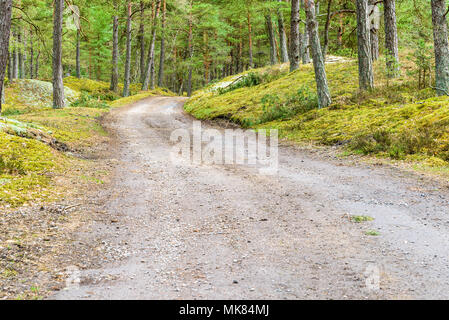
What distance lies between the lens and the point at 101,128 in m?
15.0

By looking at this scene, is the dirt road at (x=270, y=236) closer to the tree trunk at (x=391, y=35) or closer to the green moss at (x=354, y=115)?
the green moss at (x=354, y=115)

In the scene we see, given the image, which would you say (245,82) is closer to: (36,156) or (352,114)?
(352,114)

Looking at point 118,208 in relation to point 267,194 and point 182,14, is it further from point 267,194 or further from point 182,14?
point 182,14

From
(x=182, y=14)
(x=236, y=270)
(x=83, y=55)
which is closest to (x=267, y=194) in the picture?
(x=236, y=270)

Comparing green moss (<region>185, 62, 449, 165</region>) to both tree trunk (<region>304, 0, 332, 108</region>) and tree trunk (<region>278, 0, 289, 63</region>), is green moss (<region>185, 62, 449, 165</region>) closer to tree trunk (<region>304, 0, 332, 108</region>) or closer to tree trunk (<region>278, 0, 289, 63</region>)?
tree trunk (<region>304, 0, 332, 108</region>)

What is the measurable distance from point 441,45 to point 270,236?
10244 mm

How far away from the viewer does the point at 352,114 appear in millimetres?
12297

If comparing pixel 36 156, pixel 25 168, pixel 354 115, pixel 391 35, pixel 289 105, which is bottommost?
pixel 25 168

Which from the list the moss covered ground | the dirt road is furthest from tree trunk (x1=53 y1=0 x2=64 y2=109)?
the dirt road

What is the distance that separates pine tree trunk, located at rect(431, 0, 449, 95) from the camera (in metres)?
10.8

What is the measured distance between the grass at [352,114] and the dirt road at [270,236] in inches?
61.5

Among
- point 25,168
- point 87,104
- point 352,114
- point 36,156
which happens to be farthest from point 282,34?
point 25,168

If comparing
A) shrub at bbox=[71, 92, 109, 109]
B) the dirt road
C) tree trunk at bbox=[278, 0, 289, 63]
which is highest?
tree trunk at bbox=[278, 0, 289, 63]

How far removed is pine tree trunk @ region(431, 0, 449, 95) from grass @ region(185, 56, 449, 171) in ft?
1.79
